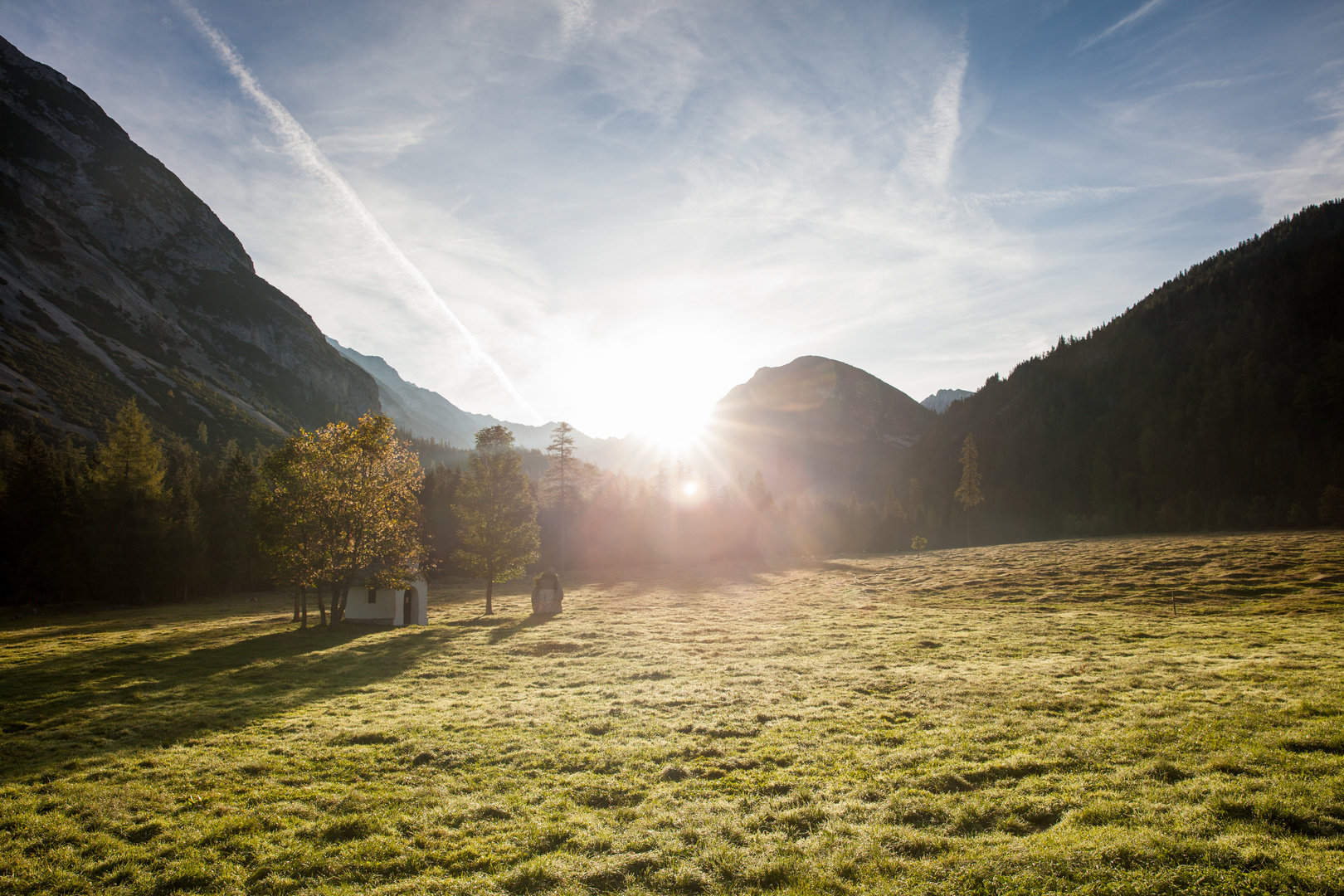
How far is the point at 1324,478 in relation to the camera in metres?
95.4

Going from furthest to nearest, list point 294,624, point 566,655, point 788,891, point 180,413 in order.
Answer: point 180,413
point 294,624
point 566,655
point 788,891

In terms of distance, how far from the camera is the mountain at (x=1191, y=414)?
338 ft

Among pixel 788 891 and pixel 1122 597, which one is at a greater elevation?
pixel 788 891

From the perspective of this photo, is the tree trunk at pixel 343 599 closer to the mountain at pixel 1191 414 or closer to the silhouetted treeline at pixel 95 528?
the silhouetted treeline at pixel 95 528

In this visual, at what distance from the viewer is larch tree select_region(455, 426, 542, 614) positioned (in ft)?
156

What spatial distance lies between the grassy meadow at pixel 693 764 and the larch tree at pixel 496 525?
16422 millimetres

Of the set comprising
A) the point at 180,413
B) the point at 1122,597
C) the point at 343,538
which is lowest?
the point at 1122,597

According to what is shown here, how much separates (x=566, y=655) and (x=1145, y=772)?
24.2 metres

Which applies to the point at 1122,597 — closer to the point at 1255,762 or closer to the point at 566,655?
the point at 1255,762

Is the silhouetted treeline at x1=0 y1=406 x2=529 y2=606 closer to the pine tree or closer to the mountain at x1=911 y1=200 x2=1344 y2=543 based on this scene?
the pine tree

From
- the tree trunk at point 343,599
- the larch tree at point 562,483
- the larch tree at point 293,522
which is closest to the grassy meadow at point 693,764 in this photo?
the larch tree at point 293,522

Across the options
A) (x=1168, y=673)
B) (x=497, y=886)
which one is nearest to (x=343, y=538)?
(x=497, y=886)

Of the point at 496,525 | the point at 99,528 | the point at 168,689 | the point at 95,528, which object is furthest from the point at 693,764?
the point at 95,528

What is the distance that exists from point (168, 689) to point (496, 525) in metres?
26.8
